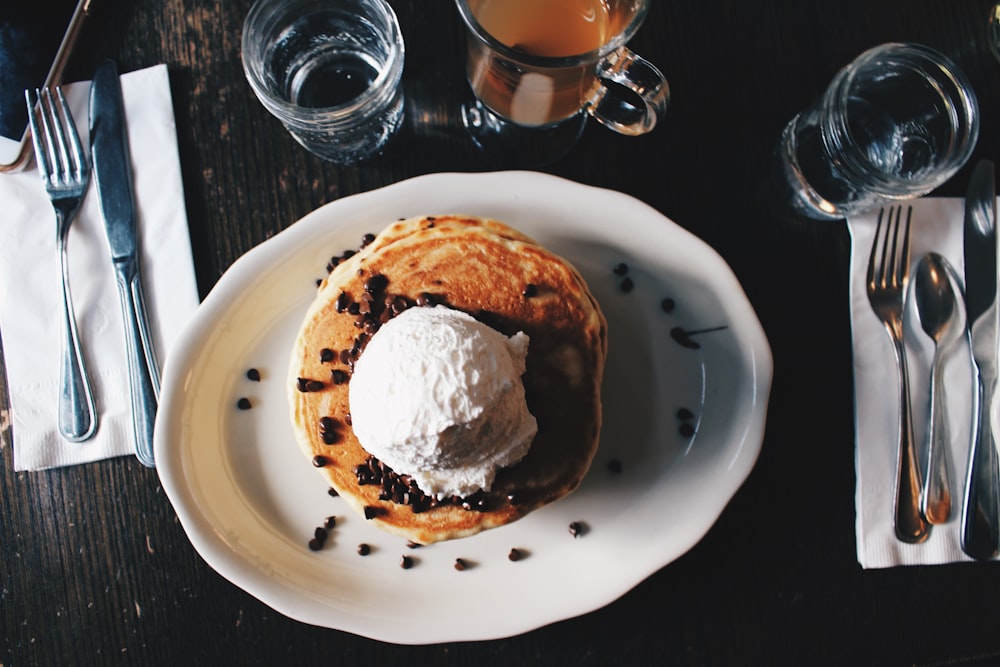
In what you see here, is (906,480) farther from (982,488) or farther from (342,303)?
(342,303)

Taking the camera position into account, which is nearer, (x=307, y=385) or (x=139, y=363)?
(x=307, y=385)

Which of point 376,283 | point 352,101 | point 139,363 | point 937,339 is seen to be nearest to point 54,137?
point 139,363

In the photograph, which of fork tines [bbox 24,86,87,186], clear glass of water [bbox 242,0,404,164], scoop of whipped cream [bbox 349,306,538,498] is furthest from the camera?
fork tines [bbox 24,86,87,186]

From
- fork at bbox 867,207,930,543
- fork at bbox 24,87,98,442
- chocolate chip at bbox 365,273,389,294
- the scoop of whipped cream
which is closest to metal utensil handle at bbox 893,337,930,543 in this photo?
fork at bbox 867,207,930,543

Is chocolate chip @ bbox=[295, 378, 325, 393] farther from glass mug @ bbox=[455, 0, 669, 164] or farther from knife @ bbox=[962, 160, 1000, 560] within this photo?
knife @ bbox=[962, 160, 1000, 560]

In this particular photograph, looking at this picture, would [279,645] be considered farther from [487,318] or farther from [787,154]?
[787,154]
